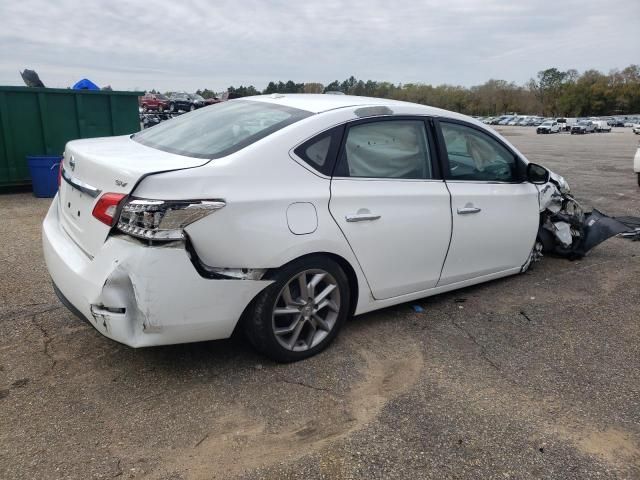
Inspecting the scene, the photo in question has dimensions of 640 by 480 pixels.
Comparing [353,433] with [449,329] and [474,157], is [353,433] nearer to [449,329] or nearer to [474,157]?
[449,329]

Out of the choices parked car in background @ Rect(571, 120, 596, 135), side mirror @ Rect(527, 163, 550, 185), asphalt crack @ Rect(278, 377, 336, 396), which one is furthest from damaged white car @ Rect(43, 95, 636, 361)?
→ parked car in background @ Rect(571, 120, 596, 135)

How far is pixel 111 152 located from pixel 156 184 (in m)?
0.74

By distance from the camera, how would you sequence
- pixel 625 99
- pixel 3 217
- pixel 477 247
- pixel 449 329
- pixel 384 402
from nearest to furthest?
pixel 384 402, pixel 449 329, pixel 477 247, pixel 3 217, pixel 625 99

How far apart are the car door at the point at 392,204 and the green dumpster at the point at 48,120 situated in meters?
7.12

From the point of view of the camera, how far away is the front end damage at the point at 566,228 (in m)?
5.21

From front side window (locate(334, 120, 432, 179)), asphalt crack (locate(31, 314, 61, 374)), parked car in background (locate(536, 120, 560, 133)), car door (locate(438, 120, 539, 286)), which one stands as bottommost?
parked car in background (locate(536, 120, 560, 133))

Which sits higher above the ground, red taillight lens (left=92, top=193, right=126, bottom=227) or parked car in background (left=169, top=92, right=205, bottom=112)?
red taillight lens (left=92, top=193, right=126, bottom=227)

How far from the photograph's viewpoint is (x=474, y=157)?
420 centimetres

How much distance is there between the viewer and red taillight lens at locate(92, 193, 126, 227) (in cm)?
270

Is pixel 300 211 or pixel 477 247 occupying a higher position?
pixel 300 211

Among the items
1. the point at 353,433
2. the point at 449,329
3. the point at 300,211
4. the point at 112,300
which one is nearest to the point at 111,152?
the point at 112,300

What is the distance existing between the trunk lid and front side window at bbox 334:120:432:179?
975 mm

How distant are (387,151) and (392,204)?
39cm

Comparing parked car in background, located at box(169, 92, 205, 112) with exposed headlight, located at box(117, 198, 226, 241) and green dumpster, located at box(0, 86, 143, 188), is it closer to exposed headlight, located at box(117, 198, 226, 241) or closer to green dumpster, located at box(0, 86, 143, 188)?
green dumpster, located at box(0, 86, 143, 188)
